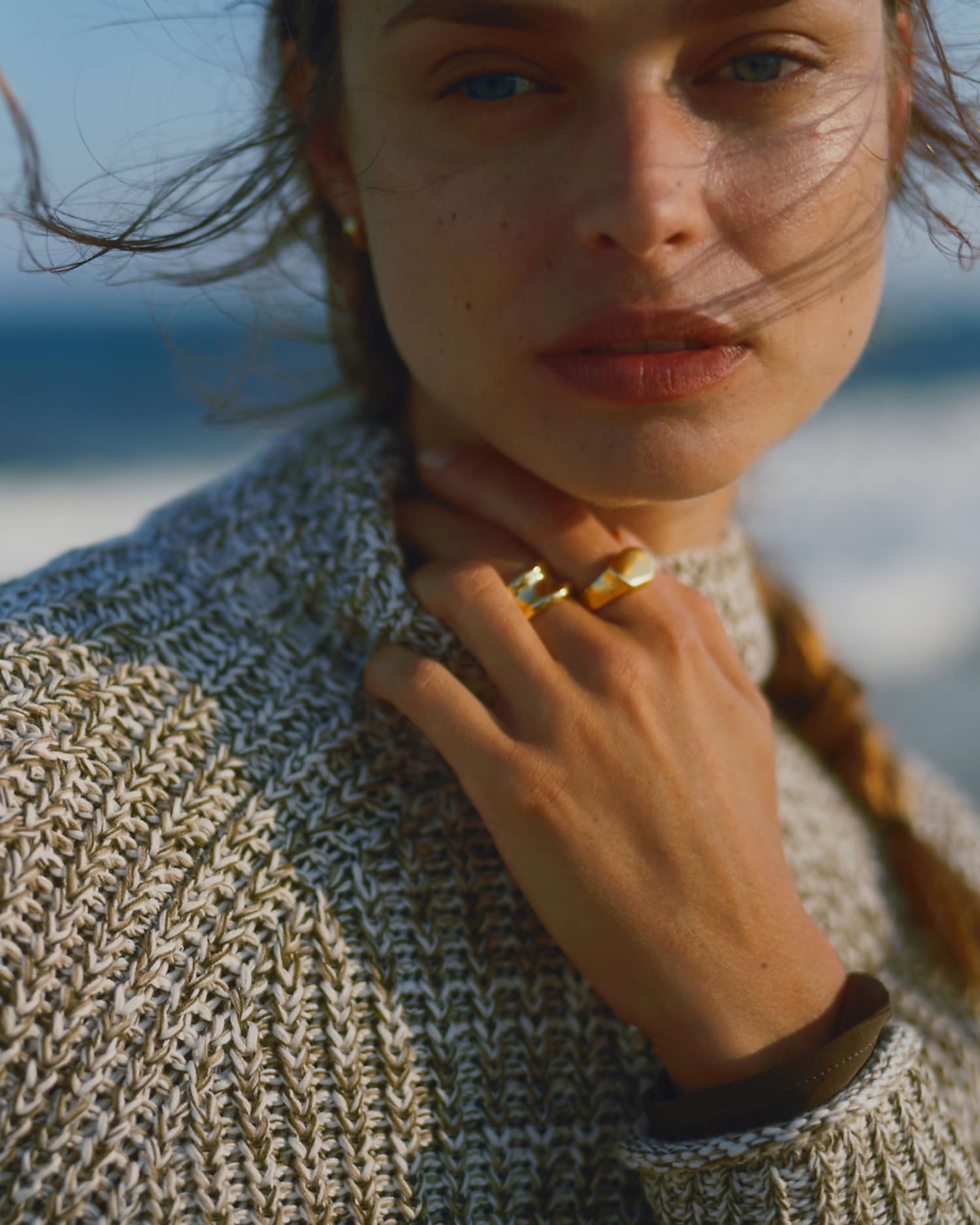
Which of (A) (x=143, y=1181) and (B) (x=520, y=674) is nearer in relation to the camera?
(A) (x=143, y=1181)

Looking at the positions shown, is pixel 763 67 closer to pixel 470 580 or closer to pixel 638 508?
pixel 638 508

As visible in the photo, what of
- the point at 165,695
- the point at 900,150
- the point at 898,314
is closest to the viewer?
the point at 165,695

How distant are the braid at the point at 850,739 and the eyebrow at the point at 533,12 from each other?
112 cm

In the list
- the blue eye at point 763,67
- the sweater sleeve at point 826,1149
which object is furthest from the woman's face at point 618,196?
the sweater sleeve at point 826,1149

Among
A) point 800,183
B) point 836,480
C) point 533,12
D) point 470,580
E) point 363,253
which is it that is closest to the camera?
point 533,12

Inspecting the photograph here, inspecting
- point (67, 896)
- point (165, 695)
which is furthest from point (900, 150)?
point (67, 896)

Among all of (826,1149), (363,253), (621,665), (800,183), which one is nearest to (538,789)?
(621,665)

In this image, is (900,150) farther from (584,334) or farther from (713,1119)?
(713,1119)

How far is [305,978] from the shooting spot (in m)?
1.09

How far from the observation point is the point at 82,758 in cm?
108

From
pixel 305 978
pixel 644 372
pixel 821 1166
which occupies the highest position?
pixel 644 372

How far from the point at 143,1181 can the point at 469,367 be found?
2.90 ft

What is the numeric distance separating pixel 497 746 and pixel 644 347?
1.53ft

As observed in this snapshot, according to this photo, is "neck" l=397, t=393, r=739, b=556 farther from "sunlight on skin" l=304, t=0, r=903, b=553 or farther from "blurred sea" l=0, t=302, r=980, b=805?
"blurred sea" l=0, t=302, r=980, b=805
